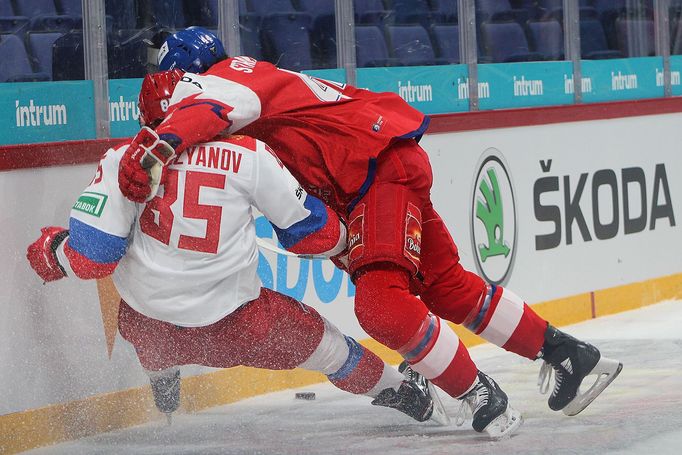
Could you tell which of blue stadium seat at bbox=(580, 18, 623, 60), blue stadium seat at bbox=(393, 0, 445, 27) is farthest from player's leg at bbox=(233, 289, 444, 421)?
blue stadium seat at bbox=(580, 18, 623, 60)

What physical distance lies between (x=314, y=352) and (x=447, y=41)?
229 cm

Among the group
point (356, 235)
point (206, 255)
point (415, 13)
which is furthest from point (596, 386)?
point (415, 13)

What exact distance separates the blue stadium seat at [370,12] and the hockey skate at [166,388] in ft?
6.05

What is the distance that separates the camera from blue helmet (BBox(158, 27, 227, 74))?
11.4ft

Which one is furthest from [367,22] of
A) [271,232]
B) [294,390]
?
[294,390]

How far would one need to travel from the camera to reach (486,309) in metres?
3.71

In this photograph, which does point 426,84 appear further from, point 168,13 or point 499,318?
point 499,318

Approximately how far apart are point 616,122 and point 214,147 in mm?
3181

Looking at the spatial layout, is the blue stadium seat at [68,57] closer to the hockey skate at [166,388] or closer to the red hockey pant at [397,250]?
the hockey skate at [166,388]

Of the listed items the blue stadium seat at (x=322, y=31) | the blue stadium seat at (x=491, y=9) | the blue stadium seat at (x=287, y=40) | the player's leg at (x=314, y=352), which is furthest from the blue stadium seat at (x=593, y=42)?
the player's leg at (x=314, y=352)

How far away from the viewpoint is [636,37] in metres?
6.59

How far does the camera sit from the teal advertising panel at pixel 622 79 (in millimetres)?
6223

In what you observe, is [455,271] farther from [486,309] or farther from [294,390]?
[294,390]

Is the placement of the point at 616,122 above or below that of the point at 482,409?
above
